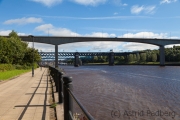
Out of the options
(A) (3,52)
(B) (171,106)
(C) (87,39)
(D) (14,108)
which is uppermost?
(C) (87,39)

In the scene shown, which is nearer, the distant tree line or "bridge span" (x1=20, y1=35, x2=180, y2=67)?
the distant tree line

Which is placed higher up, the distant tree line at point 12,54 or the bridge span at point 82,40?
the bridge span at point 82,40

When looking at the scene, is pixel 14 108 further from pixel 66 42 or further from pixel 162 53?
pixel 162 53

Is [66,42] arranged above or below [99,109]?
above

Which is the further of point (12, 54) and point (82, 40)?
point (82, 40)

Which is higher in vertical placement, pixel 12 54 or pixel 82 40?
pixel 82 40

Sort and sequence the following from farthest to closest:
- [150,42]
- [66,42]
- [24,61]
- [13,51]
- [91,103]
Answer: [150,42] < [66,42] < [24,61] < [13,51] < [91,103]

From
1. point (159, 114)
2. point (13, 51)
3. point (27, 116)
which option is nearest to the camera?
point (27, 116)

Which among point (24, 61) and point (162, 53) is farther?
point (162, 53)

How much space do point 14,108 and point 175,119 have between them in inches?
315

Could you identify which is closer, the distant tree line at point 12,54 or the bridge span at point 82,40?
the distant tree line at point 12,54

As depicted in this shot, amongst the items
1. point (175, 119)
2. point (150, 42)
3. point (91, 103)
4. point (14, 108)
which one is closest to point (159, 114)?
point (175, 119)

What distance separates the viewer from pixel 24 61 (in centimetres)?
5909

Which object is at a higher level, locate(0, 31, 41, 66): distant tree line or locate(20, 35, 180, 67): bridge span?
locate(20, 35, 180, 67): bridge span
